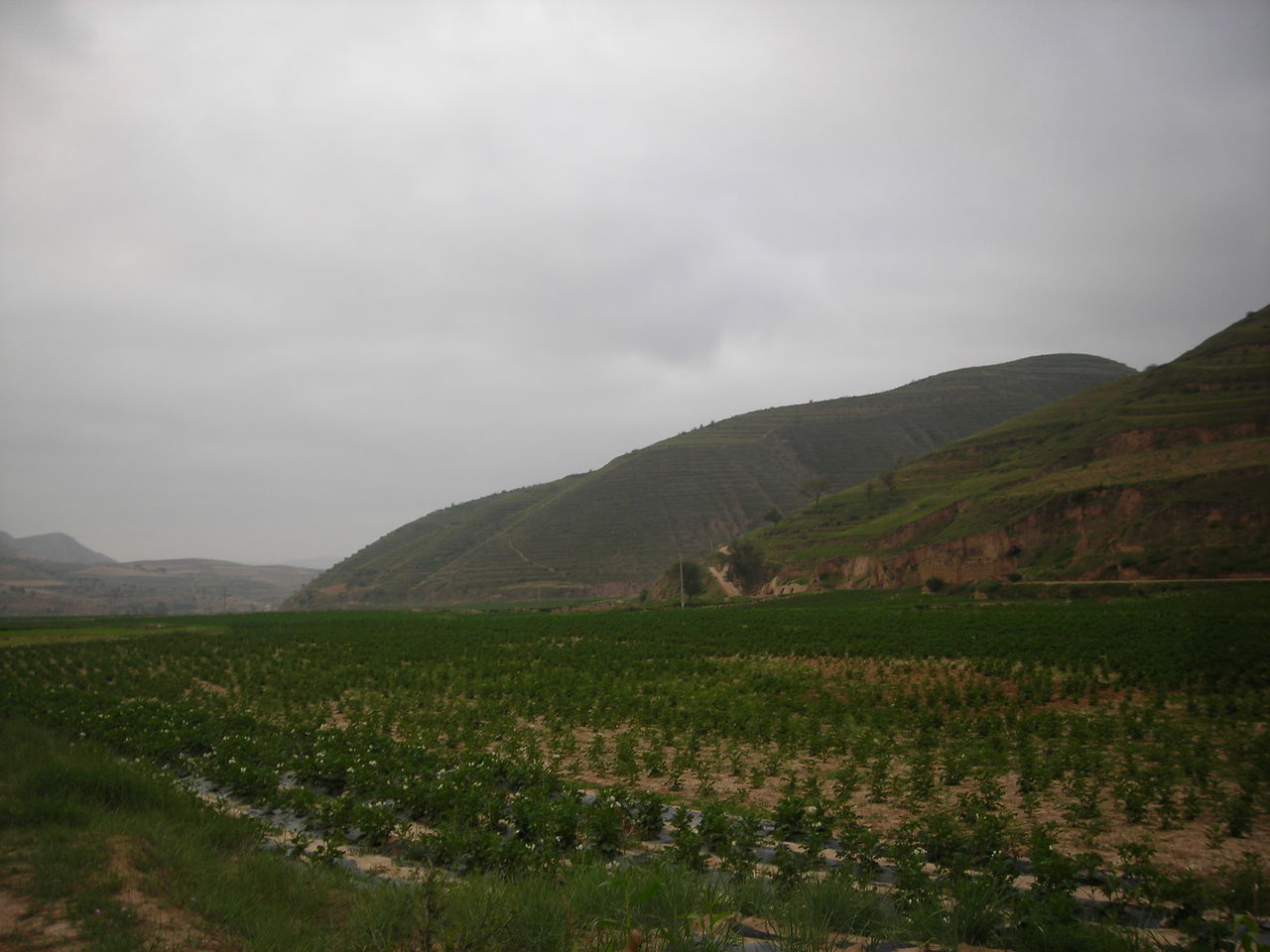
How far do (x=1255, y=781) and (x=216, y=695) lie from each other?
1026 inches

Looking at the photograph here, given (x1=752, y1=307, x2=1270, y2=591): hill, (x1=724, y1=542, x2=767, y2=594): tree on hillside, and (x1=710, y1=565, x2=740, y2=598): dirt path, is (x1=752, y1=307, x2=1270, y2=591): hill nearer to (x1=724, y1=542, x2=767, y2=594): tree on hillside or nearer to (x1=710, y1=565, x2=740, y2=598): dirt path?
(x1=724, y1=542, x2=767, y2=594): tree on hillside

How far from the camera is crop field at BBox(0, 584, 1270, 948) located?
635 centimetres

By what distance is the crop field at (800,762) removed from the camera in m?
6.35

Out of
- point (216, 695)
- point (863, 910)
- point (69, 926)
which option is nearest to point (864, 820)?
point (863, 910)

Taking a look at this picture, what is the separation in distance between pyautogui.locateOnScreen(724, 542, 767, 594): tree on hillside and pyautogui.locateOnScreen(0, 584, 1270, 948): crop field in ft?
169

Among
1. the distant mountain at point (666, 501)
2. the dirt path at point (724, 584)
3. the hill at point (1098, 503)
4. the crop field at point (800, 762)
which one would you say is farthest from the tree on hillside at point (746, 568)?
the crop field at point (800, 762)

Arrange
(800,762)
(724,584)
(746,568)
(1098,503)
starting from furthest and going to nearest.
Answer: (724,584) → (746,568) → (1098,503) → (800,762)

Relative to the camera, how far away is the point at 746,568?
271 feet

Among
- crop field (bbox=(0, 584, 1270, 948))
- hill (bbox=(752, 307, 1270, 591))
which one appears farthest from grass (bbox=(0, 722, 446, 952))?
hill (bbox=(752, 307, 1270, 591))

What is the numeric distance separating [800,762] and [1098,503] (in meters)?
58.3

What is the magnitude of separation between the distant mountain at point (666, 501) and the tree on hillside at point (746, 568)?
19035 mm

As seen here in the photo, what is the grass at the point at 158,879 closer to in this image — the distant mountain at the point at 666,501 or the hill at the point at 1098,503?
the hill at the point at 1098,503

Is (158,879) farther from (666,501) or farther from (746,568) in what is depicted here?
(666,501)

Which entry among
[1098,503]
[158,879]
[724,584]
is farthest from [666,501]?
[158,879]
